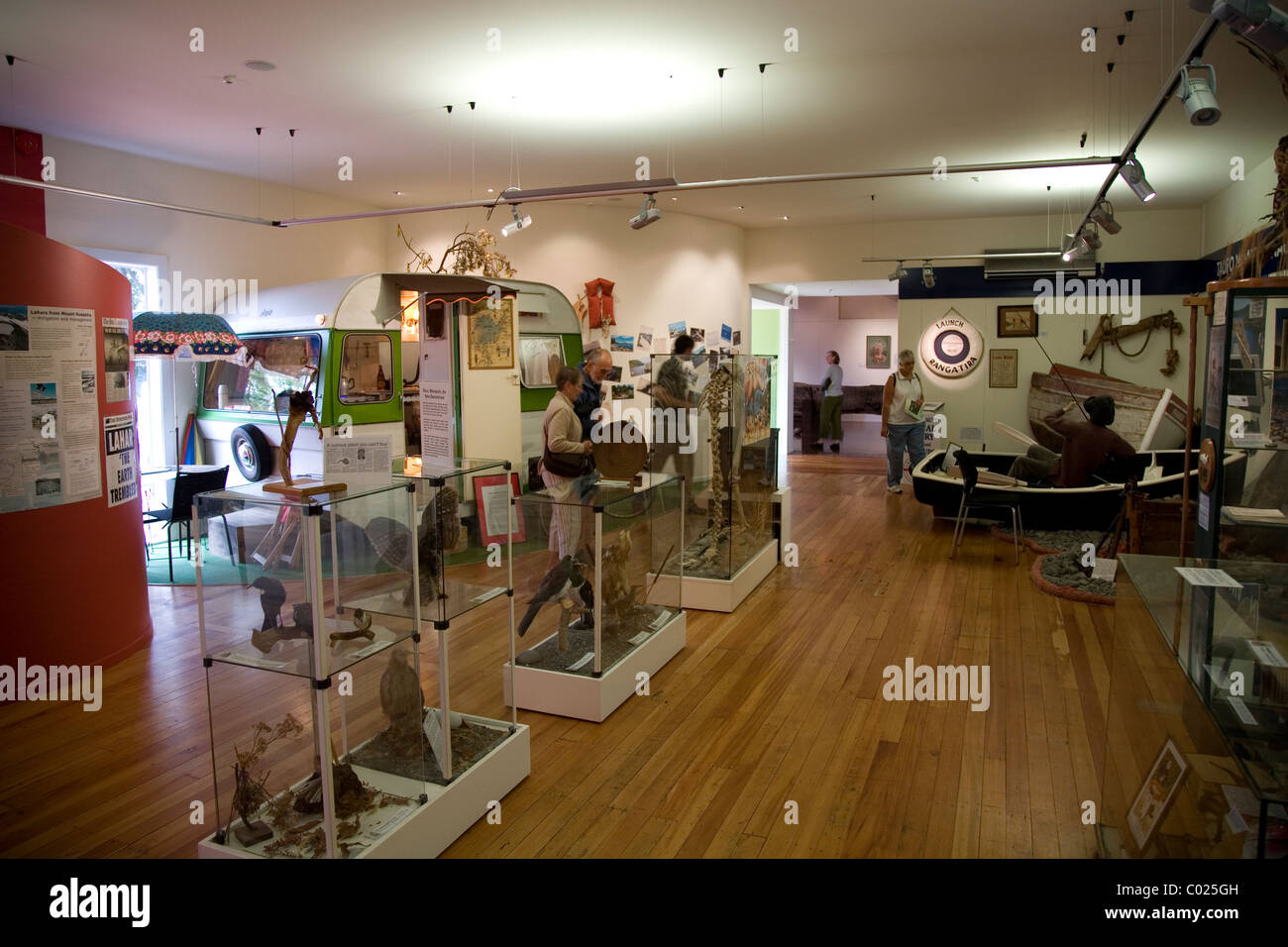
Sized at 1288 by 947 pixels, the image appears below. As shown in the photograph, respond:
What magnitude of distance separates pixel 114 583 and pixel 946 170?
6.27 meters

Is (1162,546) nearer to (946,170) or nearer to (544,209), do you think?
(946,170)

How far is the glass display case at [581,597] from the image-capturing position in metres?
4.39

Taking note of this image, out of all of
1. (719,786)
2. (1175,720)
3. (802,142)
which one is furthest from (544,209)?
(1175,720)

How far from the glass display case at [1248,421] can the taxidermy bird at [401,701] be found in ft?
12.3

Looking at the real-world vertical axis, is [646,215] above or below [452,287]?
above

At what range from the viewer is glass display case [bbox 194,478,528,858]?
2777 mm

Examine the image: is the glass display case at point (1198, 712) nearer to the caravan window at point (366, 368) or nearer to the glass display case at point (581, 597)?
the glass display case at point (581, 597)

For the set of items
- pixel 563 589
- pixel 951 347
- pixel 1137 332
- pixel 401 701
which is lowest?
pixel 401 701

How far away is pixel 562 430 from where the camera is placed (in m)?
5.56

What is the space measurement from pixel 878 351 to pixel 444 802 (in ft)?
51.4

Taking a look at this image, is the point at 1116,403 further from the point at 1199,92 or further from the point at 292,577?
the point at 292,577

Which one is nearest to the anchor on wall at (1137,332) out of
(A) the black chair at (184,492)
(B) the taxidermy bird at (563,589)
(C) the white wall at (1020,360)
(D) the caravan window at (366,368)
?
(C) the white wall at (1020,360)

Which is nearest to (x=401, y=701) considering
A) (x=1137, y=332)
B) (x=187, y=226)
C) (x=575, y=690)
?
(x=575, y=690)

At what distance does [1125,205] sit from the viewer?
36.7ft
